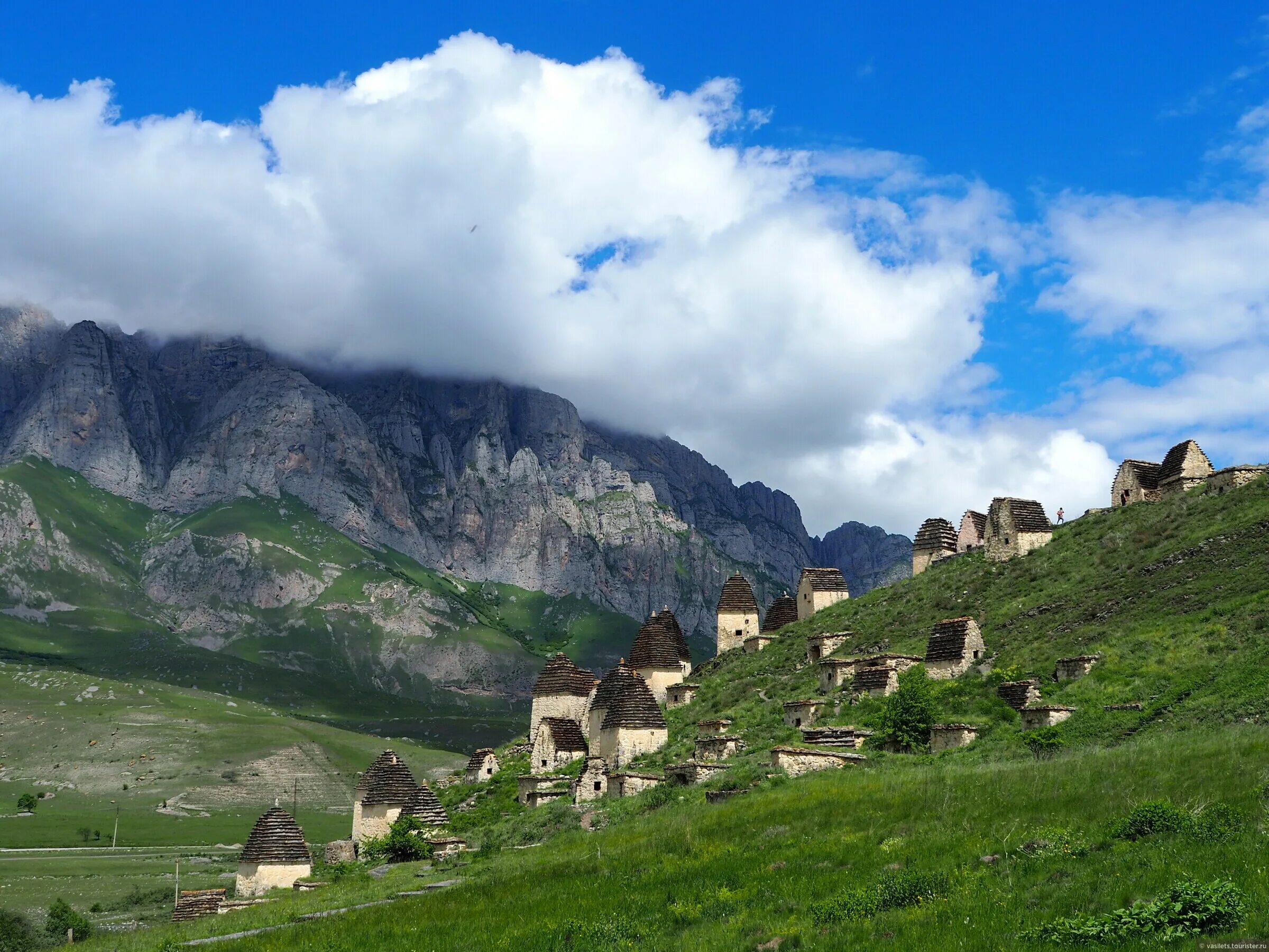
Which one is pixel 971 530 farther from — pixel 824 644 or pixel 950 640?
pixel 950 640

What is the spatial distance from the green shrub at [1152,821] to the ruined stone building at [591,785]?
29.9 meters

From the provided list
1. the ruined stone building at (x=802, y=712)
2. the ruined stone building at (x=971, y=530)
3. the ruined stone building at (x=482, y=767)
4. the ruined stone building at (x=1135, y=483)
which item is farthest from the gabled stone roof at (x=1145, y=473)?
the ruined stone building at (x=482, y=767)

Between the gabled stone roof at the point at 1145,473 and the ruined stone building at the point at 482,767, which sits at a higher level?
the gabled stone roof at the point at 1145,473

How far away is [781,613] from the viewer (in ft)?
274

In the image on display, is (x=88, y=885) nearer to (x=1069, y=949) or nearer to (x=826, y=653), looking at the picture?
(x=826, y=653)

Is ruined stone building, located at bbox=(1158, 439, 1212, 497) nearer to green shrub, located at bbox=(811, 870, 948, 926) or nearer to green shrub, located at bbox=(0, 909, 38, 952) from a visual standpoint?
green shrub, located at bbox=(811, 870, 948, 926)

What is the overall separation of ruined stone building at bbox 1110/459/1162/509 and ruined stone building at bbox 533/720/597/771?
31816mm

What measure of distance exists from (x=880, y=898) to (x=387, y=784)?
38.9 metres

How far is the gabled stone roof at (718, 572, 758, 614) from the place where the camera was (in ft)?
272

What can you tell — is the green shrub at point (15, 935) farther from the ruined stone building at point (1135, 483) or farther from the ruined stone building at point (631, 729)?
the ruined stone building at point (1135, 483)

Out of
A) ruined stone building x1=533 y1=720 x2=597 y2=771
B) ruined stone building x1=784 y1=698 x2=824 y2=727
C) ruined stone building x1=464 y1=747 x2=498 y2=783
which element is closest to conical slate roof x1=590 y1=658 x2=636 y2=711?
ruined stone building x1=533 y1=720 x2=597 y2=771

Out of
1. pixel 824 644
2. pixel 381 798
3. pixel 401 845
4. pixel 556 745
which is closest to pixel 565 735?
pixel 556 745

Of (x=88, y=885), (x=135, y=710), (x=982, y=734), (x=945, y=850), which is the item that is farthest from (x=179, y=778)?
(x=945, y=850)

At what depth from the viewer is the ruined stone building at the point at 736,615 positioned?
8169 cm
